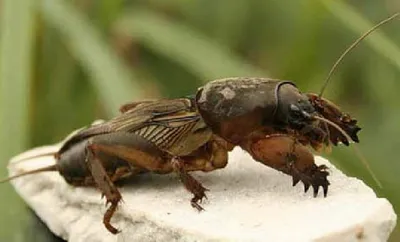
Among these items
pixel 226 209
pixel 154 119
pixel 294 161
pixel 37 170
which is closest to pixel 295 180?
pixel 294 161

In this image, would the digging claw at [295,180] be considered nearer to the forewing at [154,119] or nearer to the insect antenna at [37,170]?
the forewing at [154,119]

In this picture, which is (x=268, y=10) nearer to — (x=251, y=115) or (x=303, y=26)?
(x=303, y=26)

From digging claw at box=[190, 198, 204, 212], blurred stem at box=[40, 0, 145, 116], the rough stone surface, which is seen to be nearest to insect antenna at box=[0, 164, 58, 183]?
the rough stone surface

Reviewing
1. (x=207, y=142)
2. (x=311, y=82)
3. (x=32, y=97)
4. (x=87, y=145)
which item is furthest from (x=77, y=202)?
(x=311, y=82)

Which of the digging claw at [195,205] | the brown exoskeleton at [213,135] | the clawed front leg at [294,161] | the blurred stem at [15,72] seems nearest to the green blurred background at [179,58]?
the blurred stem at [15,72]

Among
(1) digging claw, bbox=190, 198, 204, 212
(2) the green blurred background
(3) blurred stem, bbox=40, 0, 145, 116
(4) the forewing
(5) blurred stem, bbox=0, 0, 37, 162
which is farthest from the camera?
(3) blurred stem, bbox=40, 0, 145, 116

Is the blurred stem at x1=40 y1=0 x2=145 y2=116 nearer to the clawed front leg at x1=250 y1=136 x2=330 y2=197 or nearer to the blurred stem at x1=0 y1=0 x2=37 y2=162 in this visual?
the blurred stem at x1=0 y1=0 x2=37 y2=162
